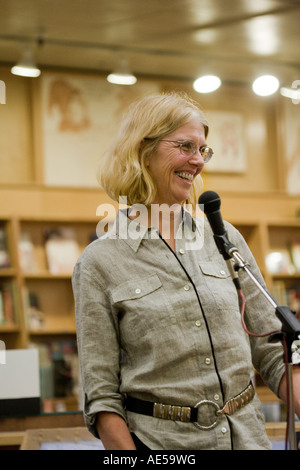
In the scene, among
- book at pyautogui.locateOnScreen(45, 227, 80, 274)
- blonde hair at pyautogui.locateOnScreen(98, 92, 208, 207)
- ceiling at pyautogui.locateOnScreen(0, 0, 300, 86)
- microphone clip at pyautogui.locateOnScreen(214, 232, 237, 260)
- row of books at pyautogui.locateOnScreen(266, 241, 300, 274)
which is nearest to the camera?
microphone clip at pyautogui.locateOnScreen(214, 232, 237, 260)

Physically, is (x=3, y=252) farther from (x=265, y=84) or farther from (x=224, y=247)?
(x=224, y=247)

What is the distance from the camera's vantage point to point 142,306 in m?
1.70

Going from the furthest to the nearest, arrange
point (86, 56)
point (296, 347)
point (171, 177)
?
point (86, 56), point (171, 177), point (296, 347)

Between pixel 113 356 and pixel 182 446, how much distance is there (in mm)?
264

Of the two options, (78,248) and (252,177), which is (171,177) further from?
(252,177)

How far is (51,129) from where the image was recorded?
6.37 m

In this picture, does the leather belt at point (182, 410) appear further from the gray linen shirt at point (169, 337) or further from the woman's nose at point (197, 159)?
the woman's nose at point (197, 159)

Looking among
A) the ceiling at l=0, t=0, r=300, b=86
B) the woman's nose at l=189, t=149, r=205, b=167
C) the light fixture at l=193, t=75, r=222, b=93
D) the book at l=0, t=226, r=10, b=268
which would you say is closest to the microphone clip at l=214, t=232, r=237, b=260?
the woman's nose at l=189, t=149, r=205, b=167

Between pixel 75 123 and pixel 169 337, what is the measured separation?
16.4 feet

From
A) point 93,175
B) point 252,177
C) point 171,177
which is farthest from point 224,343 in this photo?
point 252,177

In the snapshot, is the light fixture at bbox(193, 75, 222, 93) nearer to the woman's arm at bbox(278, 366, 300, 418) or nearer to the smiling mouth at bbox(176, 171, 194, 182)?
the smiling mouth at bbox(176, 171, 194, 182)

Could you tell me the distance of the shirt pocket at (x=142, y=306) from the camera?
5.50ft

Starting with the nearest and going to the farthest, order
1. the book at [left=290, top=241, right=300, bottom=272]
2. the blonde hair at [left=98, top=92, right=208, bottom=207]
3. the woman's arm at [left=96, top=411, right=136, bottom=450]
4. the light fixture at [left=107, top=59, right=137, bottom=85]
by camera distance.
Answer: the woman's arm at [left=96, top=411, right=136, bottom=450]
the blonde hair at [left=98, top=92, right=208, bottom=207]
the light fixture at [left=107, top=59, right=137, bottom=85]
the book at [left=290, top=241, right=300, bottom=272]

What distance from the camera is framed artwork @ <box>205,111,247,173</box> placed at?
689cm
